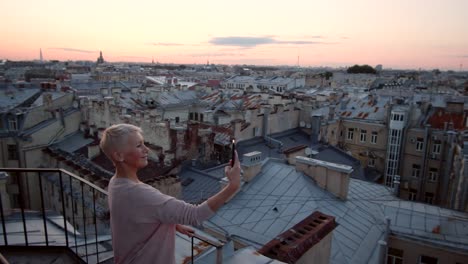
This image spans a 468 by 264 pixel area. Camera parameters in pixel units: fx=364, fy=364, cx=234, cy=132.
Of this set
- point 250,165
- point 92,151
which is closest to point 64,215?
point 250,165

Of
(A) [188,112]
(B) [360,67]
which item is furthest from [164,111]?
(B) [360,67]

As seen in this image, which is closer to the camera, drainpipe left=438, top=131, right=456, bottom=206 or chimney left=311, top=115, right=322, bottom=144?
drainpipe left=438, top=131, right=456, bottom=206

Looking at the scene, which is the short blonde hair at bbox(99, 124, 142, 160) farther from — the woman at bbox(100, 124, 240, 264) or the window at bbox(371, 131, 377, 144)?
the window at bbox(371, 131, 377, 144)

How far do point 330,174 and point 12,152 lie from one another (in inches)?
545

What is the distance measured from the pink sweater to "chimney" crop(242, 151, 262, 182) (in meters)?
8.65

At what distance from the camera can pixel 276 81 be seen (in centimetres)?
7538

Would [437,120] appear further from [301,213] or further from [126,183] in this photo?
[126,183]

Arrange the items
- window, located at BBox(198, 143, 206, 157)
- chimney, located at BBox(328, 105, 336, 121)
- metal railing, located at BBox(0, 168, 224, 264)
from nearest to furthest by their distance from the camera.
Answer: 1. metal railing, located at BBox(0, 168, 224, 264)
2. window, located at BBox(198, 143, 206, 157)
3. chimney, located at BBox(328, 105, 336, 121)

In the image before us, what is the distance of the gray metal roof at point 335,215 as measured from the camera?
9.40m

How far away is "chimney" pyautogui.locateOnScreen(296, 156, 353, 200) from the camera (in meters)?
11.2

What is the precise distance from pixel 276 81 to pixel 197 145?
6009cm

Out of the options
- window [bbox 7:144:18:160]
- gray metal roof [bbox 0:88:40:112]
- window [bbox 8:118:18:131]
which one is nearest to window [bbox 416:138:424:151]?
window [bbox 7:144:18:160]

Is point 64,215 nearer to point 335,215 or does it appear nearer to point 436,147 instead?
point 335,215

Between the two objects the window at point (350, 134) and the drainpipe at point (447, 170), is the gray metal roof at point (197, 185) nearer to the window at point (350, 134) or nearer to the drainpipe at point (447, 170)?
the drainpipe at point (447, 170)
